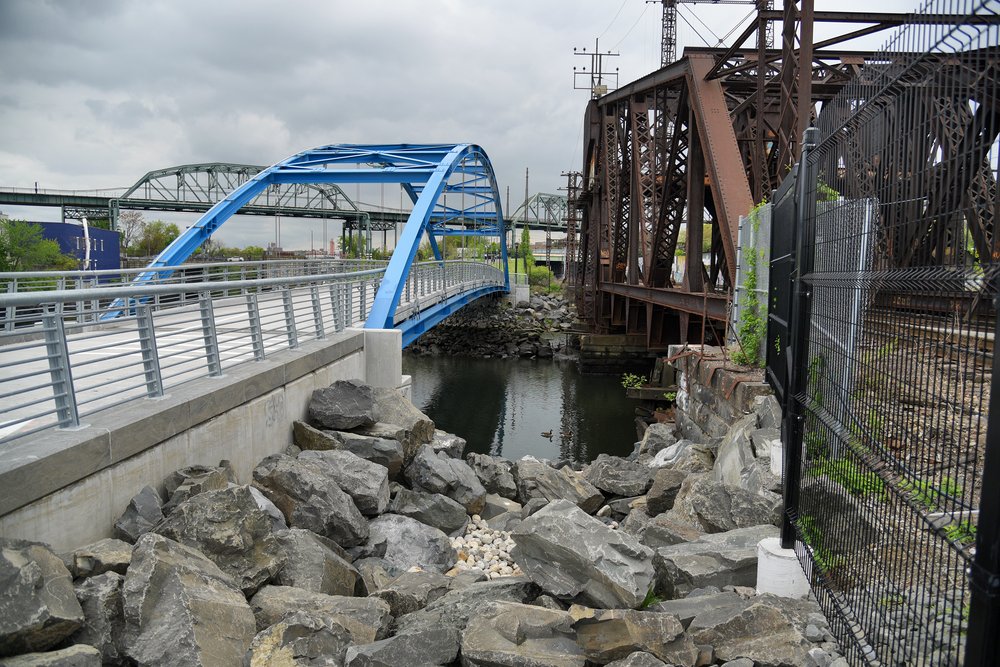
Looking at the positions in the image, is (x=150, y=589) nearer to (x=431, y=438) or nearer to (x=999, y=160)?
(x=999, y=160)

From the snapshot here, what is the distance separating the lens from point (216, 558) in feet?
16.4

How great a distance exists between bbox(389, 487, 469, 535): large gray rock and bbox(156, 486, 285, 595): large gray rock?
3012 mm

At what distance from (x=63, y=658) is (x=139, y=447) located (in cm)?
233

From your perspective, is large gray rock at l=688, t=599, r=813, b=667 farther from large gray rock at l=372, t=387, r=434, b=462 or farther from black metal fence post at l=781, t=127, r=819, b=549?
large gray rock at l=372, t=387, r=434, b=462

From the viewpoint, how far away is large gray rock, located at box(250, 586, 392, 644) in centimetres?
456

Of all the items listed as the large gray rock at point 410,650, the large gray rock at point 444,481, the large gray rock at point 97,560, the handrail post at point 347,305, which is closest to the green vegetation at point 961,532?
the large gray rock at point 410,650

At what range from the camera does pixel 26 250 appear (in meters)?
43.7

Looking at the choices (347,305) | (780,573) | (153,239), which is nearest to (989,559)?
(780,573)

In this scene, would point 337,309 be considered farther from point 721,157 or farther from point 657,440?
point 721,157

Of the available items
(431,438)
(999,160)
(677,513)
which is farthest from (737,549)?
(431,438)

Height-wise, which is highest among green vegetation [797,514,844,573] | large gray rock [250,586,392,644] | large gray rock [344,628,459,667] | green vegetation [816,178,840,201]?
green vegetation [816,178,840,201]

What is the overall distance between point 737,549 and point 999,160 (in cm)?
458

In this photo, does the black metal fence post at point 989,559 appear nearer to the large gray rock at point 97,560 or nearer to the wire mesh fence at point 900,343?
the wire mesh fence at point 900,343

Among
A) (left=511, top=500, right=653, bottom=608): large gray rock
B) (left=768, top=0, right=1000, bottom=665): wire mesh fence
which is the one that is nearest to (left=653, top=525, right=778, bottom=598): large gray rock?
(left=511, top=500, right=653, bottom=608): large gray rock
